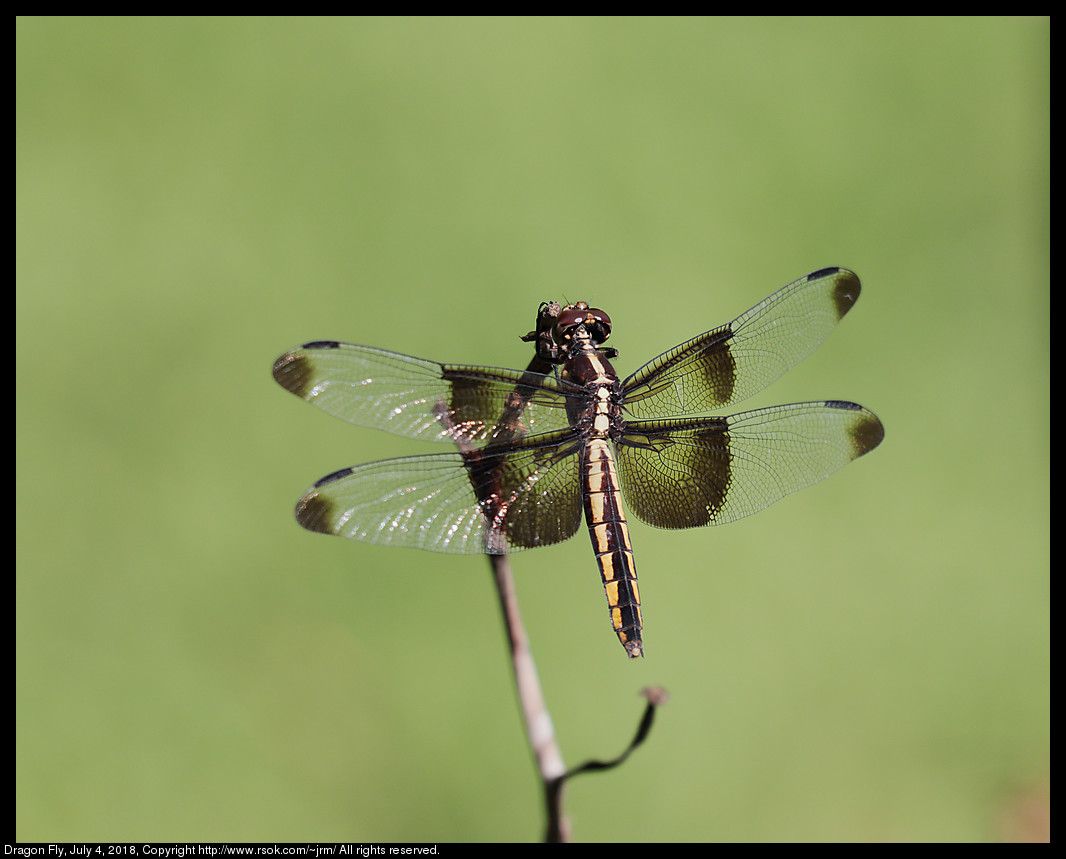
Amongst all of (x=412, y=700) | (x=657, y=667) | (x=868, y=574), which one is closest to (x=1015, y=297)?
(x=868, y=574)

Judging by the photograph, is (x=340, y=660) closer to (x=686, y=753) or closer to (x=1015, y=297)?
(x=686, y=753)

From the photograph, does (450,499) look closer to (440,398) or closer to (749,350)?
(440,398)

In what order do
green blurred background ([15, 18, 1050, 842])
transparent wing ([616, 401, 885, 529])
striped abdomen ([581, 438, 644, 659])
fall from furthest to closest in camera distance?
1. green blurred background ([15, 18, 1050, 842])
2. transparent wing ([616, 401, 885, 529])
3. striped abdomen ([581, 438, 644, 659])

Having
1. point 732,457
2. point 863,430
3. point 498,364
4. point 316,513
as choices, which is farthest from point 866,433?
point 498,364

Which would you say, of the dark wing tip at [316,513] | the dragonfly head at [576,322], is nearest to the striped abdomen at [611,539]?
the dragonfly head at [576,322]

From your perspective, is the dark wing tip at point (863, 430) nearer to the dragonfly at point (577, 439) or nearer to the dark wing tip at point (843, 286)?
the dragonfly at point (577, 439)

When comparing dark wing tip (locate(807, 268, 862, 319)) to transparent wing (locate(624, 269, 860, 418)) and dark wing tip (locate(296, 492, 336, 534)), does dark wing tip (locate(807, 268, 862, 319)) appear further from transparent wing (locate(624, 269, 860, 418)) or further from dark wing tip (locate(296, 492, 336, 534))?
dark wing tip (locate(296, 492, 336, 534))

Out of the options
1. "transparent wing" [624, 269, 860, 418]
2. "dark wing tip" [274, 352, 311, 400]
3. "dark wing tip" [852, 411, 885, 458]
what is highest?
"transparent wing" [624, 269, 860, 418]

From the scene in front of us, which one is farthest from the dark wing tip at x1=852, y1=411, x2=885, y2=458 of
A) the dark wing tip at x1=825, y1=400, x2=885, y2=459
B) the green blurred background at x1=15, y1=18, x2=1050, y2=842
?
the green blurred background at x1=15, y1=18, x2=1050, y2=842
